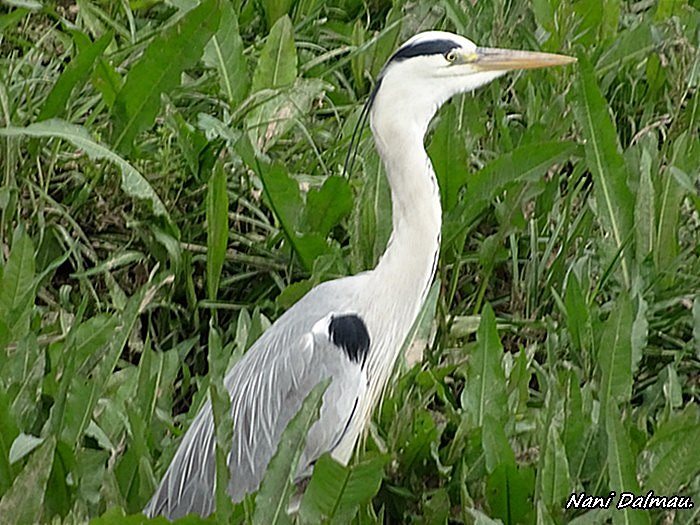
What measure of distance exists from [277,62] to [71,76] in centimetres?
58

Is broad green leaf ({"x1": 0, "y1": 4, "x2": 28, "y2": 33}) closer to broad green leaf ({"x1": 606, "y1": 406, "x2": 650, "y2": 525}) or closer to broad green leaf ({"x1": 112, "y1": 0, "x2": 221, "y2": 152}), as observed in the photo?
broad green leaf ({"x1": 112, "y1": 0, "x2": 221, "y2": 152})

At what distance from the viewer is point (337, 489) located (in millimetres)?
2166

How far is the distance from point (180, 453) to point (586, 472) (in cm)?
76

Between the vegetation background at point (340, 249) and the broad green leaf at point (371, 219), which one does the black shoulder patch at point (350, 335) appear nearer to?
the vegetation background at point (340, 249)

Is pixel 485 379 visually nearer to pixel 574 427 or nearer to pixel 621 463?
pixel 574 427

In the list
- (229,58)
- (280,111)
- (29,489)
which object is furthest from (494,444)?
(229,58)

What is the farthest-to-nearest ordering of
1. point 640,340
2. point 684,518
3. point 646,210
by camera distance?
1. point 646,210
2. point 640,340
3. point 684,518

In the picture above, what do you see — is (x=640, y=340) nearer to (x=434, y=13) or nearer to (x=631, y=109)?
(x=631, y=109)

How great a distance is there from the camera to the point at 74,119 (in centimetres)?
347

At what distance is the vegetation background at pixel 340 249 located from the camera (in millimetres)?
2465

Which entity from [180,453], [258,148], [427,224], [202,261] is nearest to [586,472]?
[427,224]

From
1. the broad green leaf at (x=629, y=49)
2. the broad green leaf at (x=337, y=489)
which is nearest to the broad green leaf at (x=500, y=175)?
the broad green leaf at (x=629, y=49)

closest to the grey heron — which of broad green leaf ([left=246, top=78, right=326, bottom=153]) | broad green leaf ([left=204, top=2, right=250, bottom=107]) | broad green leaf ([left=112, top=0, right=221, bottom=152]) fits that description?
broad green leaf ([left=112, top=0, right=221, bottom=152])

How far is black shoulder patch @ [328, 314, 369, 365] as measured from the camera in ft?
8.48
